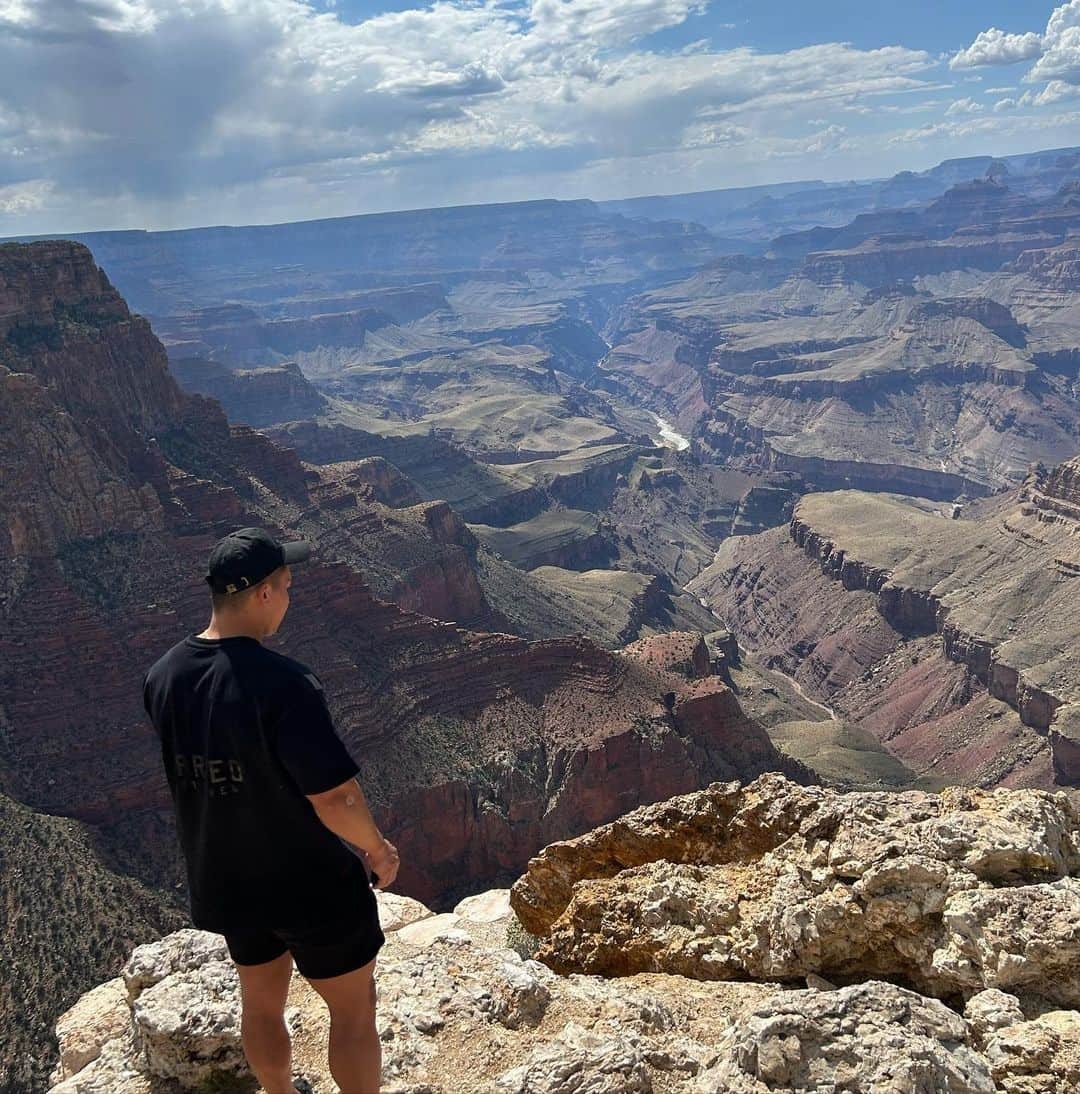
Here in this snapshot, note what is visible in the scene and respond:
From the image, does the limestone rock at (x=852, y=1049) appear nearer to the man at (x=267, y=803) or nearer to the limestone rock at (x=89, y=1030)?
the man at (x=267, y=803)

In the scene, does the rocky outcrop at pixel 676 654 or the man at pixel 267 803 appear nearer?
the man at pixel 267 803

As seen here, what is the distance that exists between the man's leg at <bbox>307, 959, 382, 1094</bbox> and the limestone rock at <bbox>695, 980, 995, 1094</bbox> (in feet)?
9.60

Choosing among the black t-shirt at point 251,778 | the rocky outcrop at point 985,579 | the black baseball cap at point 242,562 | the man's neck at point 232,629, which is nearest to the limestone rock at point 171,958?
the black t-shirt at point 251,778

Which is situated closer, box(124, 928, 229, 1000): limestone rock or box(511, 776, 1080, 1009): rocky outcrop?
box(511, 776, 1080, 1009): rocky outcrop

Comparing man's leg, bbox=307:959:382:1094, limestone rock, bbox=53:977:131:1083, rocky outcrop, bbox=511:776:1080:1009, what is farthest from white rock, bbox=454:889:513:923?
man's leg, bbox=307:959:382:1094

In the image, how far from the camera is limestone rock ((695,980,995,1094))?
25.1 feet

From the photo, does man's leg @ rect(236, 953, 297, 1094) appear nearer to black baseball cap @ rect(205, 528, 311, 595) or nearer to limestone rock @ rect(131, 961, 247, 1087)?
limestone rock @ rect(131, 961, 247, 1087)

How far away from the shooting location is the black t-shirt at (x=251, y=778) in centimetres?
664

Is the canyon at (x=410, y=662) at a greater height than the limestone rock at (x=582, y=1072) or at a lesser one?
lesser

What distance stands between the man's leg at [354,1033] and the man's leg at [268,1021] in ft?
1.53

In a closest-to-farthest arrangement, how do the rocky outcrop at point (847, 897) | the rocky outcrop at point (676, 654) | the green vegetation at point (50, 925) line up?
the rocky outcrop at point (847, 897) < the green vegetation at point (50, 925) < the rocky outcrop at point (676, 654)

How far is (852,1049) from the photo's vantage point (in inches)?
311

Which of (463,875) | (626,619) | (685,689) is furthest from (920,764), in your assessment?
(463,875)

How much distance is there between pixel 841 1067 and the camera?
785 cm
